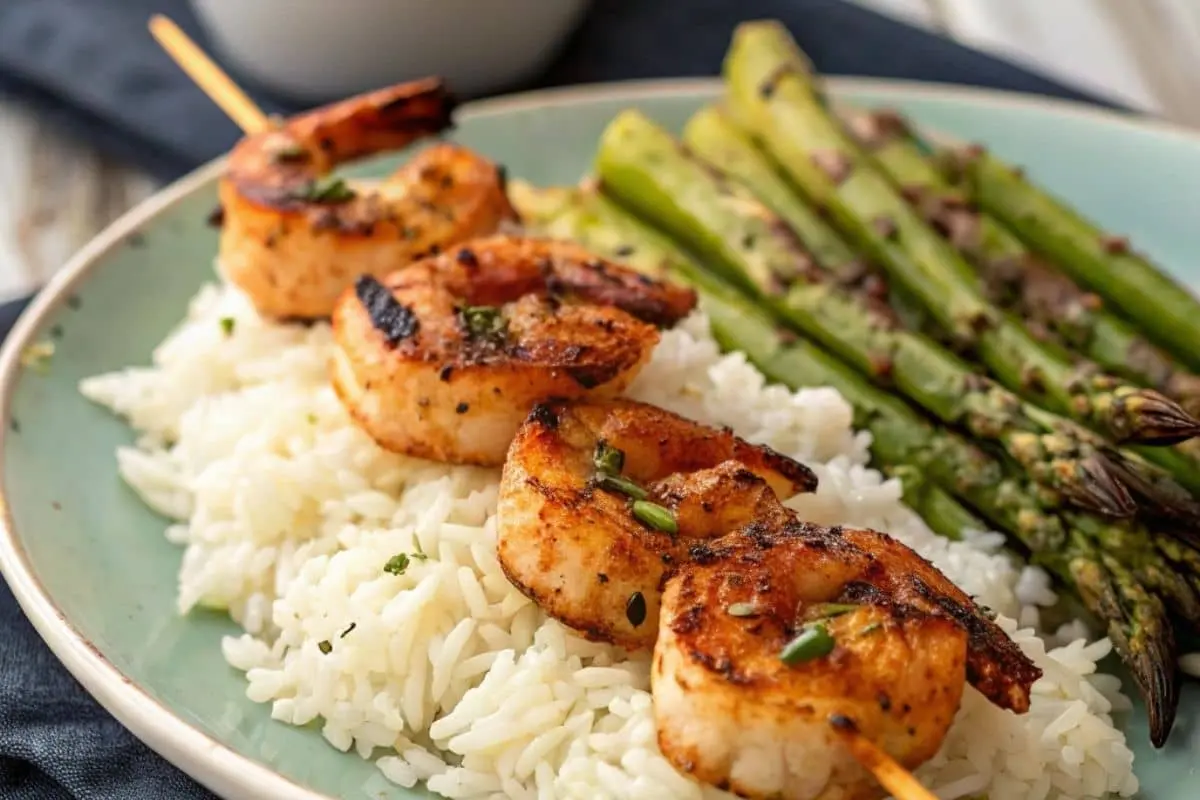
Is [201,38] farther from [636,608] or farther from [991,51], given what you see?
[636,608]

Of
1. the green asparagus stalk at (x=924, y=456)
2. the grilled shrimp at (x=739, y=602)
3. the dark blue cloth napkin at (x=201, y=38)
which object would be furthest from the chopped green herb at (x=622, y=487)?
the dark blue cloth napkin at (x=201, y=38)

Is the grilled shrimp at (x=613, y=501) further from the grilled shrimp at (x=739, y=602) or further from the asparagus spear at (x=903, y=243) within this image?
the asparagus spear at (x=903, y=243)

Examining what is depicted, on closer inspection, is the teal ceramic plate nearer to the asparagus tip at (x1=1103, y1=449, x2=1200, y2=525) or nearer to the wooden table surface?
the asparagus tip at (x1=1103, y1=449, x2=1200, y2=525)

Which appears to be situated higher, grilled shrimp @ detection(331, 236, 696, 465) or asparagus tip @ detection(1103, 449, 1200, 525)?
grilled shrimp @ detection(331, 236, 696, 465)

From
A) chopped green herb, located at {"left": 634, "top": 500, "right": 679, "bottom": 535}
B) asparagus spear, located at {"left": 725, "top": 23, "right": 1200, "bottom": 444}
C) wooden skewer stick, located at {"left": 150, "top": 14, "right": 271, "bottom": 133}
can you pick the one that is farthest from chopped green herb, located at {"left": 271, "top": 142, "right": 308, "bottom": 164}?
chopped green herb, located at {"left": 634, "top": 500, "right": 679, "bottom": 535}

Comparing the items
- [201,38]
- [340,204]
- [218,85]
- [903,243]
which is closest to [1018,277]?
[903,243]

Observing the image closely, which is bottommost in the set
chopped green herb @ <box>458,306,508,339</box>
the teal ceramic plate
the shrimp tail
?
the teal ceramic plate
